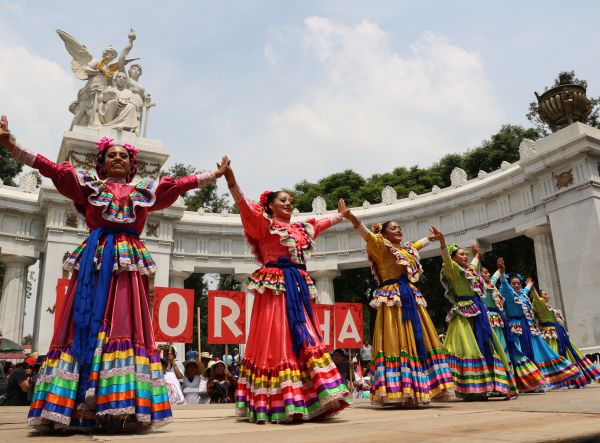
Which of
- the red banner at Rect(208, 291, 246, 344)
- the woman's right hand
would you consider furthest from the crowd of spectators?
the woman's right hand

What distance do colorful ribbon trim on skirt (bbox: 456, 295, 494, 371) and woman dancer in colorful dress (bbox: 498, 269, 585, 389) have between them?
1.92 m

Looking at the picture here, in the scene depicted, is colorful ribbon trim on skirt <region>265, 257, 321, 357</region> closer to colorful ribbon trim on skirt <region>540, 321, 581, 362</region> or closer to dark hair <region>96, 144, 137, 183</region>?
dark hair <region>96, 144, 137, 183</region>

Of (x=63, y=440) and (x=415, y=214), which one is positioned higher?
(x=415, y=214)

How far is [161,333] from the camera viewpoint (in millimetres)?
11219

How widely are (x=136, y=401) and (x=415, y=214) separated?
20531 millimetres

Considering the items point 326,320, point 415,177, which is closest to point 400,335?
point 326,320

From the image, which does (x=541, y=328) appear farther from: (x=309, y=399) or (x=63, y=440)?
(x=63, y=440)

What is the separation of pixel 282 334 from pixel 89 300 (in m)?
1.83

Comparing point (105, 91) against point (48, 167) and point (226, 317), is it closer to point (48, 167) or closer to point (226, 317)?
point (226, 317)

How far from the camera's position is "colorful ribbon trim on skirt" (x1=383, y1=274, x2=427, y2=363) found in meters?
6.34

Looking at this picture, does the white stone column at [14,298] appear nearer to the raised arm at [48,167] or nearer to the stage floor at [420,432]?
the stage floor at [420,432]

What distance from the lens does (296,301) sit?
202 inches

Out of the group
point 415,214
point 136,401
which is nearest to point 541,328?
point 136,401

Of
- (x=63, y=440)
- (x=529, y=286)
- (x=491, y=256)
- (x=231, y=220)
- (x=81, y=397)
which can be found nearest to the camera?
(x=63, y=440)
